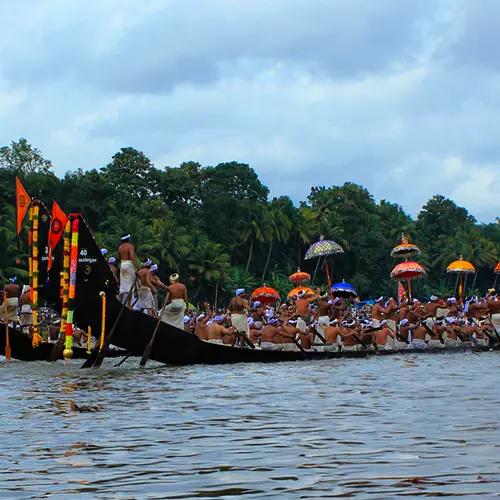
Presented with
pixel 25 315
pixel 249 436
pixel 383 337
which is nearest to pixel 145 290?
pixel 25 315

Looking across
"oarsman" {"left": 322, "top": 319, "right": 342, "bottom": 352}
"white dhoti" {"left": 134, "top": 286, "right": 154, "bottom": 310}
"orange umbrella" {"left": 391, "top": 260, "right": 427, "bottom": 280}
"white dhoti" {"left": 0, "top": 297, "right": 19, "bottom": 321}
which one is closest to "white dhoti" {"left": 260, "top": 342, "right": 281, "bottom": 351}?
"oarsman" {"left": 322, "top": 319, "right": 342, "bottom": 352}

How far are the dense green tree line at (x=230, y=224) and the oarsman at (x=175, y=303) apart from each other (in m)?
35.0

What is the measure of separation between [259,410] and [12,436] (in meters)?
3.24

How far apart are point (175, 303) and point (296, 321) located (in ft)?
16.3

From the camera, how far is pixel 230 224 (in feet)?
288

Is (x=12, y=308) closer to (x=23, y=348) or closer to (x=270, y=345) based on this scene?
(x=23, y=348)

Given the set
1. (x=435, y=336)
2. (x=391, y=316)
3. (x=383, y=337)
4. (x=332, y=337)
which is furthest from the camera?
(x=435, y=336)

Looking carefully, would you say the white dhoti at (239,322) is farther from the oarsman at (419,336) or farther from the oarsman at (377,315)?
the oarsman at (419,336)

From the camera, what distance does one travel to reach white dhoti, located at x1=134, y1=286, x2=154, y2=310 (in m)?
22.5

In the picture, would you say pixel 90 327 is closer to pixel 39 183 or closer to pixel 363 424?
pixel 363 424

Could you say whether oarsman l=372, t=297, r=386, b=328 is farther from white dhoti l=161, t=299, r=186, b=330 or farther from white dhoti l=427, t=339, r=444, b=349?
white dhoti l=161, t=299, r=186, b=330

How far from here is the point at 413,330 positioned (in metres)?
28.1

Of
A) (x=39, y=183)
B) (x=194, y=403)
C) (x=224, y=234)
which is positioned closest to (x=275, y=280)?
(x=224, y=234)

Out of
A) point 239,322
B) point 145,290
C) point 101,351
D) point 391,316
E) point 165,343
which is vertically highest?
point 145,290
